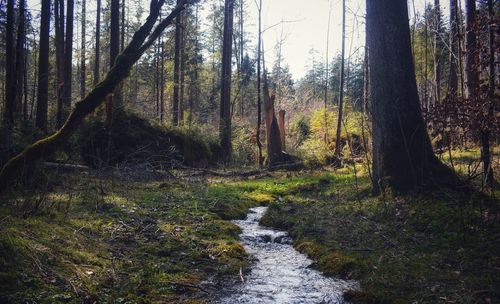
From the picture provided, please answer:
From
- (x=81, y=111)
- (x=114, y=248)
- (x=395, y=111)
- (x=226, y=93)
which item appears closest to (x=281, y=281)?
(x=114, y=248)

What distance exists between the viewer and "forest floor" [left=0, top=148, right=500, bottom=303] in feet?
13.4

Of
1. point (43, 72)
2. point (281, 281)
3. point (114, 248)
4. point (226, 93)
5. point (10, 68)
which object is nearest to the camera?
point (281, 281)

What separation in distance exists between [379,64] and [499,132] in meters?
2.88

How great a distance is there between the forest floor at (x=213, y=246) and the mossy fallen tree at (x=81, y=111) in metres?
0.67

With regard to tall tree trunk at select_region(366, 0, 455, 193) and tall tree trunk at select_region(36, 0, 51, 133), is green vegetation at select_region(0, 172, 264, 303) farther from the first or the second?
tall tree trunk at select_region(36, 0, 51, 133)

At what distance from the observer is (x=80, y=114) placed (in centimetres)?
551

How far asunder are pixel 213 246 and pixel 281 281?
144 cm

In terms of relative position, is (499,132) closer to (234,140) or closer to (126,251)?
(126,251)

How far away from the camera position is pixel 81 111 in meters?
5.51

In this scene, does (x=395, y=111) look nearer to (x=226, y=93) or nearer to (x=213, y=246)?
(x=213, y=246)

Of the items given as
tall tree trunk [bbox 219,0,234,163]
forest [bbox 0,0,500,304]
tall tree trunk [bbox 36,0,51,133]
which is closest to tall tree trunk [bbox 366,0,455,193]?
forest [bbox 0,0,500,304]

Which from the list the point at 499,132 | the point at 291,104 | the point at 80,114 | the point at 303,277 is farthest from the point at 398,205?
the point at 291,104

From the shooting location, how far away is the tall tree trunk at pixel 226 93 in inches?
860

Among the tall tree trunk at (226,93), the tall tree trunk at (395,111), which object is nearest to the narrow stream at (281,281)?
the tall tree trunk at (395,111)
